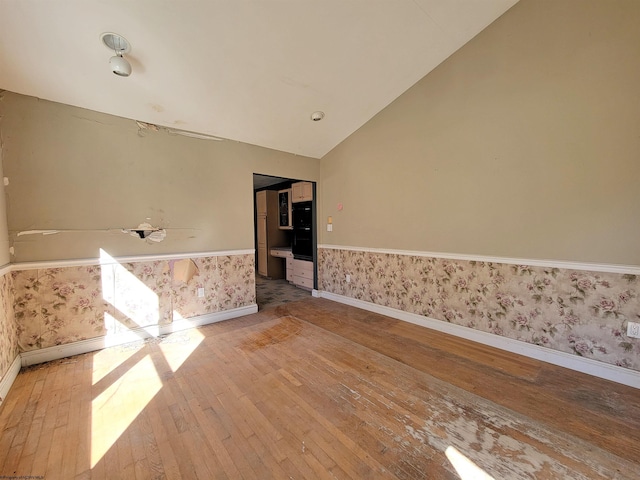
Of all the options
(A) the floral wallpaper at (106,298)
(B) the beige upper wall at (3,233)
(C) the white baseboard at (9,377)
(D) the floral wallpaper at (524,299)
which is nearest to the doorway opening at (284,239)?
(A) the floral wallpaper at (106,298)

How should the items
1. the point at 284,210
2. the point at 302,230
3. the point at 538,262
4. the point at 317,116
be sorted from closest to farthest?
the point at 538,262 → the point at 317,116 → the point at 302,230 → the point at 284,210

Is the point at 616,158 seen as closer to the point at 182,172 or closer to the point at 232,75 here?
the point at 232,75

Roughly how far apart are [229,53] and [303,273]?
363 cm

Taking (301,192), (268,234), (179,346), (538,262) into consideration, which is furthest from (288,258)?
(538,262)

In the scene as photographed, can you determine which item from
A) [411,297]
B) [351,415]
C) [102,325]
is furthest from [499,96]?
[102,325]

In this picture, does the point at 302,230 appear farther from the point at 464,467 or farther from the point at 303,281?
the point at 464,467

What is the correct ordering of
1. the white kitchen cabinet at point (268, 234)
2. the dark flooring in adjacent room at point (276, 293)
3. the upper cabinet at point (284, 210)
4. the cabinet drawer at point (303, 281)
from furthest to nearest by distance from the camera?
1. the white kitchen cabinet at point (268, 234)
2. the upper cabinet at point (284, 210)
3. the cabinet drawer at point (303, 281)
4. the dark flooring in adjacent room at point (276, 293)

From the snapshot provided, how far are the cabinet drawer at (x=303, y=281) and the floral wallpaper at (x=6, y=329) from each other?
11.9 ft

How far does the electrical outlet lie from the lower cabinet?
3819 mm

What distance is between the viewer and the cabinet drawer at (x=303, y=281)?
4.89 metres

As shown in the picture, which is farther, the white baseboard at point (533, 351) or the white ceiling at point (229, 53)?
the white baseboard at point (533, 351)

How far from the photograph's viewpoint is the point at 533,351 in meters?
2.43

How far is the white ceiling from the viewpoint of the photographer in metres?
1.86

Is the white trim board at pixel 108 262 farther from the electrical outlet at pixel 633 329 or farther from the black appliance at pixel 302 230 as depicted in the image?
the electrical outlet at pixel 633 329
